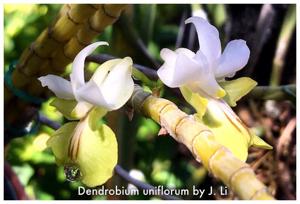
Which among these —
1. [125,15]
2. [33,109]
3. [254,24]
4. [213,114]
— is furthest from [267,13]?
[213,114]

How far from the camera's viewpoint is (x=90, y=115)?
0.38 m

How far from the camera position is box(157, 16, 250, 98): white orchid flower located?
0.37 meters

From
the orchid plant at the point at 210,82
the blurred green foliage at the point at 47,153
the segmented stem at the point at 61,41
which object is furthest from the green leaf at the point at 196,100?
the blurred green foliage at the point at 47,153

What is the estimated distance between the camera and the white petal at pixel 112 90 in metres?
0.37

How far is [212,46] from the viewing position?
38cm

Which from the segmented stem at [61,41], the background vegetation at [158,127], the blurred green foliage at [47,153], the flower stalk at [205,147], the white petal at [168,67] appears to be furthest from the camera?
the blurred green foliage at [47,153]

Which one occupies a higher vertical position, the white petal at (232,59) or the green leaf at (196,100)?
the white petal at (232,59)

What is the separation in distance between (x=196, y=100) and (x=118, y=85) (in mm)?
49

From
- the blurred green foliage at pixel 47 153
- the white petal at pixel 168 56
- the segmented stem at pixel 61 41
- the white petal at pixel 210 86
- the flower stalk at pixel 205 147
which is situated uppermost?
the white petal at pixel 168 56

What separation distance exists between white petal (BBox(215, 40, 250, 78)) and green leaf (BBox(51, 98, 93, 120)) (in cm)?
9

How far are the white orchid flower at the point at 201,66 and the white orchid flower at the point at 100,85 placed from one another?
0.02 m

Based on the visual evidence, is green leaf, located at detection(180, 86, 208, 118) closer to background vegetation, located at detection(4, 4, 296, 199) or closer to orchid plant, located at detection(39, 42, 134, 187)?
orchid plant, located at detection(39, 42, 134, 187)

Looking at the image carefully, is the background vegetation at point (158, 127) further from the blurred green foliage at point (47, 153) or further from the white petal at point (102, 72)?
the white petal at point (102, 72)

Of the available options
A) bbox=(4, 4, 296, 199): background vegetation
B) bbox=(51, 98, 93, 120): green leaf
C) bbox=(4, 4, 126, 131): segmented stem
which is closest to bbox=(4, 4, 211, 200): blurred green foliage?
bbox=(4, 4, 296, 199): background vegetation
